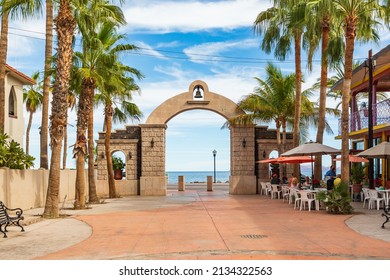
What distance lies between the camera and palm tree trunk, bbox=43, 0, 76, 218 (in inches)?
713

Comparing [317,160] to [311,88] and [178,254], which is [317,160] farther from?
[178,254]

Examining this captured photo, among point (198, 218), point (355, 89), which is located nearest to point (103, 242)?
point (198, 218)

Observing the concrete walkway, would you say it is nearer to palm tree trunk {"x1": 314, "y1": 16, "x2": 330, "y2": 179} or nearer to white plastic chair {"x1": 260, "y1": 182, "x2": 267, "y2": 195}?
palm tree trunk {"x1": 314, "y1": 16, "x2": 330, "y2": 179}

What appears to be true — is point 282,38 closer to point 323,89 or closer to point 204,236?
point 323,89

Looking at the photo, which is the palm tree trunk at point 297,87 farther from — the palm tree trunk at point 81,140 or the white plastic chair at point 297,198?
the palm tree trunk at point 81,140

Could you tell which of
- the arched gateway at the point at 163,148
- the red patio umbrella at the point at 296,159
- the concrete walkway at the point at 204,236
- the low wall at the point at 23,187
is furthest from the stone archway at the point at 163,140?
the concrete walkway at the point at 204,236

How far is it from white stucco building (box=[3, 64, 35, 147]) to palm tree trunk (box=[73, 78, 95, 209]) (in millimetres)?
6753

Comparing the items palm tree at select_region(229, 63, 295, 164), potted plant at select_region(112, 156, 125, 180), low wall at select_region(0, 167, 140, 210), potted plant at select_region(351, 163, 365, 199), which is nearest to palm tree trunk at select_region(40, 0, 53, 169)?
low wall at select_region(0, 167, 140, 210)

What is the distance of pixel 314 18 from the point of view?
18625 mm

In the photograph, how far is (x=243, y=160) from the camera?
3216 centimetres

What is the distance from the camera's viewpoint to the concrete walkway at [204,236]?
10445 mm

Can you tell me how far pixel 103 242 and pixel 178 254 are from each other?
104 inches

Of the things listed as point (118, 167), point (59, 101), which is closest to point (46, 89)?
point (59, 101)

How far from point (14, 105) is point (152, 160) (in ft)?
28.2
